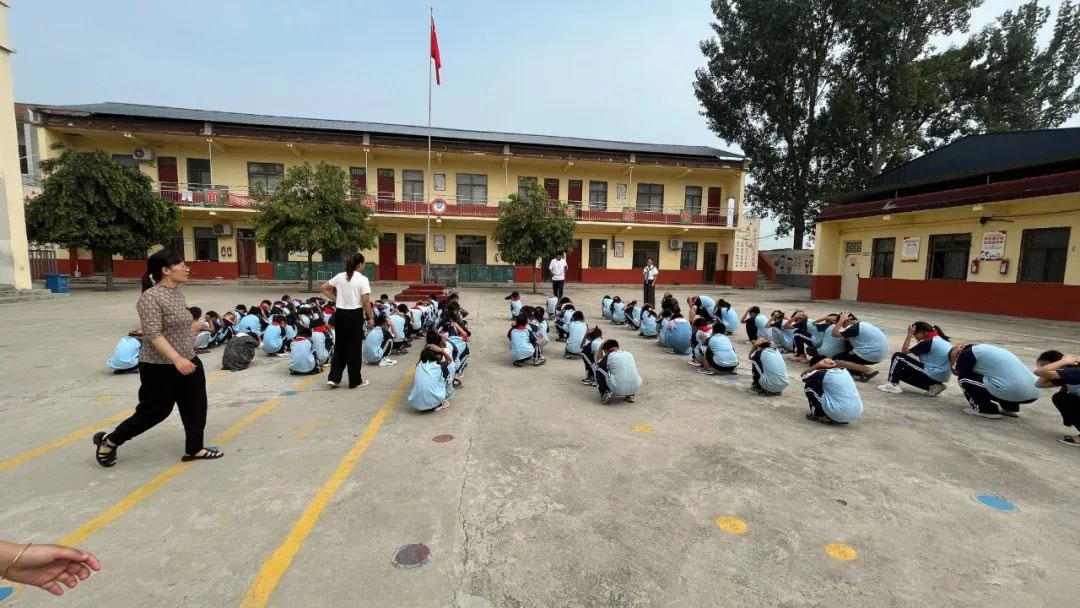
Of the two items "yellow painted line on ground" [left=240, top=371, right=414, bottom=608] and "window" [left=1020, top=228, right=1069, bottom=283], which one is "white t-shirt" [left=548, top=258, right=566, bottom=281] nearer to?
"yellow painted line on ground" [left=240, top=371, right=414, bottom=608]

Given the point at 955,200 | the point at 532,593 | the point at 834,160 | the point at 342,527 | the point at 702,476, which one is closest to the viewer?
the point at 532,593

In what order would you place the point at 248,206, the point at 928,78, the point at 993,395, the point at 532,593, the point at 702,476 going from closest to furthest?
the point at 532,593
the point at 702,476
the point at 993,395
the point at 248,206
the point at 928,78

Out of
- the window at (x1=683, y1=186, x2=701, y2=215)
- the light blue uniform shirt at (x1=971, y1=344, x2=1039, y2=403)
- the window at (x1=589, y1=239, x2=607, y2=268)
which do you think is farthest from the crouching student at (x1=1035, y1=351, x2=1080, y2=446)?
Answer: the window at (x1=683, y1=186, x2=701, y2=215)

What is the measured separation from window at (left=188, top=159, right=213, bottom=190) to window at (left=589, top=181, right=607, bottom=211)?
20289 mm

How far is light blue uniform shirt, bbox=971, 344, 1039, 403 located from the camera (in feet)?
16.5

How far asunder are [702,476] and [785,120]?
33.0 meters

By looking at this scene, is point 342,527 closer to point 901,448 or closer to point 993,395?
point 901,448

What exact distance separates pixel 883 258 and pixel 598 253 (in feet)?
45.0

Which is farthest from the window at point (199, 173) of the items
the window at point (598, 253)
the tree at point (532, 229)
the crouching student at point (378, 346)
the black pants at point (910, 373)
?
the black pants at point (910, 373)

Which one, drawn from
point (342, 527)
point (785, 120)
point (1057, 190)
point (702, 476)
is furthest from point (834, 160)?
point (342, 527)

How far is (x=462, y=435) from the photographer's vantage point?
14.4 feet

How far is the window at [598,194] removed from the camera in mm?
27422

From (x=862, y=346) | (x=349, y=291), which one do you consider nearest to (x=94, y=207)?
(x=349, y=291)

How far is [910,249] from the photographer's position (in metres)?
17.6
